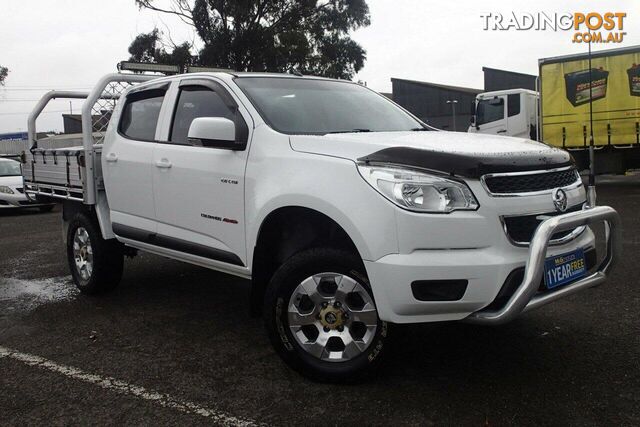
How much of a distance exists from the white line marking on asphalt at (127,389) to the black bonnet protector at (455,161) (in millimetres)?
1455

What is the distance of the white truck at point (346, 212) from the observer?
9.47 feet

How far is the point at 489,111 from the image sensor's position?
53.7ft

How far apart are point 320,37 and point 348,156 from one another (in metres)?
29.0

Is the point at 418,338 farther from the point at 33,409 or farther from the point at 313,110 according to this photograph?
the point at 33,409

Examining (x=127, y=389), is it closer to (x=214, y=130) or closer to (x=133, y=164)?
(x=214, y=130)

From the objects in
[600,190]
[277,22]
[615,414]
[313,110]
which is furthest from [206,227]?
[277,22]

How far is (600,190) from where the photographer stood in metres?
14.4

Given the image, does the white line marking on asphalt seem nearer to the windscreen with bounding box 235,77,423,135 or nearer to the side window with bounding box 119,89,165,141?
the windscreen with bounding box 235,77,423,135

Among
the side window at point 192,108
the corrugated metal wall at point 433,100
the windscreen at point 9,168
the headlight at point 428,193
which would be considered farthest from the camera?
the corrugated metal wall at point 433,100

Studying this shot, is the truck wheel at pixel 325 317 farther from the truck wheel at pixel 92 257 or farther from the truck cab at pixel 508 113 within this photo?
the truck cab at pixel 508 113

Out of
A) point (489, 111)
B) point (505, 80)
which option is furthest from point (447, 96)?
point (489, 111)

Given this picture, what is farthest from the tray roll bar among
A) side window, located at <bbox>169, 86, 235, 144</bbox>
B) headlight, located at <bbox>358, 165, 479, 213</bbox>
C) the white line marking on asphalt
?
headlight, located at <bbox>358, 165, 479, 213</bbox>

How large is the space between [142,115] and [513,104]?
1321cm

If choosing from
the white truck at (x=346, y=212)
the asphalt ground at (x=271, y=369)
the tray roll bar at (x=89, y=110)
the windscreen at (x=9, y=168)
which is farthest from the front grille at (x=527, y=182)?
the windscreen at (x=9, y=168)
